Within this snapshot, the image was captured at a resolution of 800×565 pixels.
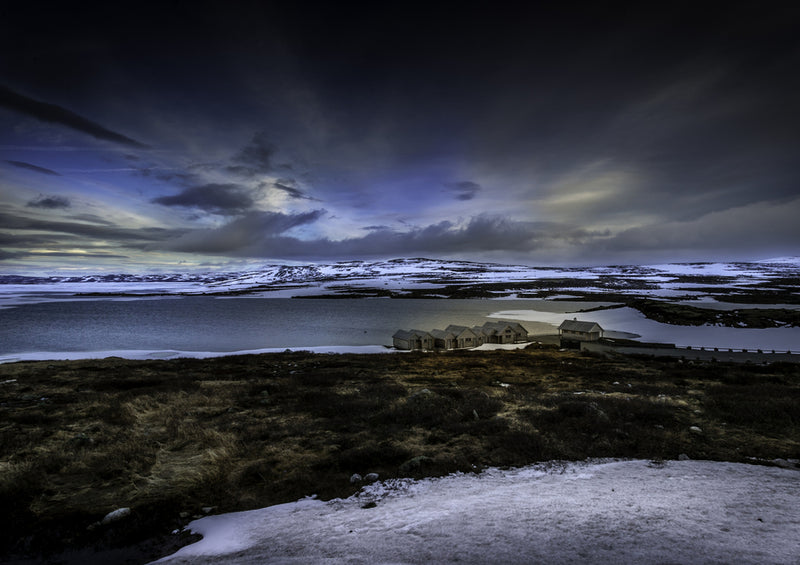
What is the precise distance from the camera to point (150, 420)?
510 inches

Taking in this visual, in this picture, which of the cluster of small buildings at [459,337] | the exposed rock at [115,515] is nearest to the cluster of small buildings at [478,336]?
the cluster of small buildings at [459,337]

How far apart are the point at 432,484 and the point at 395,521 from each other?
1.94 meters

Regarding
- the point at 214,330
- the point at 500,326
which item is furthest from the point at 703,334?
the point at 214,330

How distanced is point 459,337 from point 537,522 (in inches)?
1470

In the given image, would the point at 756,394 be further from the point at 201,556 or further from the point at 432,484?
the point at 201,556

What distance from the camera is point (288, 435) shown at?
37.7 feet

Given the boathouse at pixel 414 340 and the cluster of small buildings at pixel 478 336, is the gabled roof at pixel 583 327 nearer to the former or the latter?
the cluster of small buildings at pixel 478 336

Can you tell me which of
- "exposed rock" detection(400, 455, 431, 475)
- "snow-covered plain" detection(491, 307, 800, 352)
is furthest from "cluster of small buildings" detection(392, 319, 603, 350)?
"exposed rock" detection(400, 455, 431, 475)

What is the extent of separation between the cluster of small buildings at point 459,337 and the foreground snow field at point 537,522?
3324cm

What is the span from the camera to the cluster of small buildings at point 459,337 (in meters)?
41.9

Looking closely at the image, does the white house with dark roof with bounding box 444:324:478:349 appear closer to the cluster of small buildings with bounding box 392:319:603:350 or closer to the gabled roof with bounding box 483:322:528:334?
the cluster of small buildings with bounding box 392:319:603:350

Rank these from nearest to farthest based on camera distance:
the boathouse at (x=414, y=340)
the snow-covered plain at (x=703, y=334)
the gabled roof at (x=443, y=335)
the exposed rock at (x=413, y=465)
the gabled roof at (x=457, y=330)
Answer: the exposed rock at (x=413, y=465) → the snow-covered plain at (x=703, y=334) → the boathouse at (x=414, y=340) → the gabled roof at (x=443, y=335) → the gabled roof at (x=457, y=330)

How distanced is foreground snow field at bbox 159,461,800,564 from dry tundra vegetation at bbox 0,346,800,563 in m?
0.87

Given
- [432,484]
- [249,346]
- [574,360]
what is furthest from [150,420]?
[249,346]
